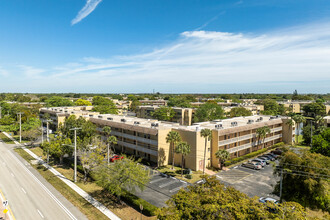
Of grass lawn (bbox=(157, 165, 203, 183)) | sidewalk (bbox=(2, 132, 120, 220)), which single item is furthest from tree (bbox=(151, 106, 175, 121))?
sidewalk (bbox=(2, 132, 120, 220))

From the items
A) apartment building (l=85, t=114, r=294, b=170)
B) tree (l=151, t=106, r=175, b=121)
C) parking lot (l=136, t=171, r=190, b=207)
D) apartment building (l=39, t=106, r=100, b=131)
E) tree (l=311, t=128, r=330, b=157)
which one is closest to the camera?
parking lot (l=136, t=171, r=190, b=207)

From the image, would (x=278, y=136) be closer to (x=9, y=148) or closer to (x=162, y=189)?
(x=162, y=189)

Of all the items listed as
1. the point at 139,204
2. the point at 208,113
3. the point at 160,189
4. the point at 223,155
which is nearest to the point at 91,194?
the point at 139,204

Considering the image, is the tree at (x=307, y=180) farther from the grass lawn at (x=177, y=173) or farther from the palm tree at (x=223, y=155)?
the grass lawn at (x=177, y=173)

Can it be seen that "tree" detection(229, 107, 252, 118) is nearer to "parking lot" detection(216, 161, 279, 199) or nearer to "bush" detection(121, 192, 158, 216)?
"parking lot" detection(216, 161, 279, 199)

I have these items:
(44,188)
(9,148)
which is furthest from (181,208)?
(9,148)

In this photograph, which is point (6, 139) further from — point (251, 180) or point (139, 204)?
point (251, 180)

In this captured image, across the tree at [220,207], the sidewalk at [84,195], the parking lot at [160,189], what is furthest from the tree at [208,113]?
the tree at [220,207]
